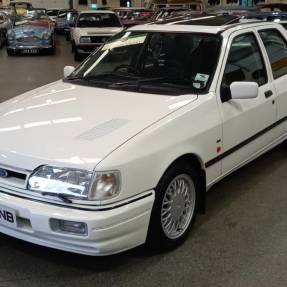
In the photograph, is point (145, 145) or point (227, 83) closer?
point (145, 145)

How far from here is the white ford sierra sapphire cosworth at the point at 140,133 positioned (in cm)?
288

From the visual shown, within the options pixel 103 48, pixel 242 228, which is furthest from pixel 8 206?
pixel 103 48

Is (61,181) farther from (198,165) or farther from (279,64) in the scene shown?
(279,64)

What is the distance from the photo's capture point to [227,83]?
3.95 m

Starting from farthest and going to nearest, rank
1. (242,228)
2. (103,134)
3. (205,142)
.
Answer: (242,228)
(205,142)
(103,134)

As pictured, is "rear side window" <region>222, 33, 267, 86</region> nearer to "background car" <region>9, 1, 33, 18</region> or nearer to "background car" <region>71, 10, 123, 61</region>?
"background car" <region>71, 10, 123, 61</region>

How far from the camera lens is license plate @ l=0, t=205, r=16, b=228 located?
2986 millimetres

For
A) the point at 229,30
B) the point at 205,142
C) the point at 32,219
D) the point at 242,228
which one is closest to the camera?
the point at 32,219

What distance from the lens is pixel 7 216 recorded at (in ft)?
9.91

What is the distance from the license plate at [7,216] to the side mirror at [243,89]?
1.86 meters

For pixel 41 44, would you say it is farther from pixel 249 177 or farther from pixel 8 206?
pixel 8 206

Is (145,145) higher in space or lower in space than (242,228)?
higher

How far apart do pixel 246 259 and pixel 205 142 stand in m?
0.87

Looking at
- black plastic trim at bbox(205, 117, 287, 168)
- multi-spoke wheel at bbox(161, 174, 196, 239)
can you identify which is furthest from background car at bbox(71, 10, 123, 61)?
multi-spoke wheel at bbox(161, 174, 196, 239)
